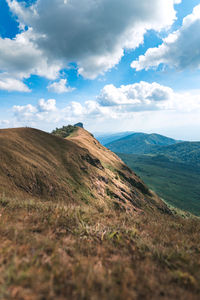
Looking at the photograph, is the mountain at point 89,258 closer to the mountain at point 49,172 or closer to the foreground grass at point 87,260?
the foreground grass at point 87,260

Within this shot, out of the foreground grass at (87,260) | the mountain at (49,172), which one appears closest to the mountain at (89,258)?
the foreground grass at (87,260)

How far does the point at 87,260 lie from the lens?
4.34 metres

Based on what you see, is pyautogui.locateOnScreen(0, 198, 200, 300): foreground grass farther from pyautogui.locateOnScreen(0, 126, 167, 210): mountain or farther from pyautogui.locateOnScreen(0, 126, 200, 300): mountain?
pyautogui.locateOnScreen(0, 126, 167, 210): mountain

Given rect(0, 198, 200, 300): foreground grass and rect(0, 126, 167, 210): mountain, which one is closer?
rect(0, 198, 200, 300): foreground grass

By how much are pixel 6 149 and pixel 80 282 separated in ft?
78.3

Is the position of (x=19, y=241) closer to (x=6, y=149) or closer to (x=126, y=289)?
(x=126, y=289)

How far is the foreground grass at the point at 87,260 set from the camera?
318 cm

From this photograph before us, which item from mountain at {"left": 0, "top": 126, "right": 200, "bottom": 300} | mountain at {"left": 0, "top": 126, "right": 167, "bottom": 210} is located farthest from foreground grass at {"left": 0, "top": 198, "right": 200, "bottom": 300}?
mountain at {"left": 0, "top": 126, "right": 167, "bottom": 210}

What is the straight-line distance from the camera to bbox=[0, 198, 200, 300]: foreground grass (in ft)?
10.4

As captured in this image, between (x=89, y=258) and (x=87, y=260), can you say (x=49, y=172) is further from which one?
(x=87, y=260)

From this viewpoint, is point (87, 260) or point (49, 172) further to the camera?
point (49, 172)

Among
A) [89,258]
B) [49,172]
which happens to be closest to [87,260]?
[89,258]

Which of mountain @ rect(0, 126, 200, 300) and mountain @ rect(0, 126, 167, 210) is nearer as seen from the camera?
mountain @ rect(0, 126, 200, 300)

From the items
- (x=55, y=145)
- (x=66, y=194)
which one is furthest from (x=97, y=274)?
(x=55, y=145)
